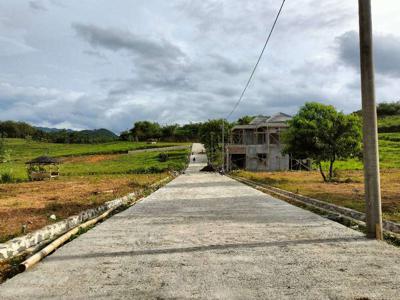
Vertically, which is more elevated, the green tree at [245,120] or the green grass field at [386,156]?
the green tree at [245,120]

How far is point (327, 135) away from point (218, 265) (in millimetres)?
26876

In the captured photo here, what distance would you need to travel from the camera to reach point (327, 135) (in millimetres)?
31656

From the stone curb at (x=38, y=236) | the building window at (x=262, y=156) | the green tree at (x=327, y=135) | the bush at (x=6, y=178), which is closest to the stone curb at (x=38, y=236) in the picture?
the stone curb at (x=38, y=236)

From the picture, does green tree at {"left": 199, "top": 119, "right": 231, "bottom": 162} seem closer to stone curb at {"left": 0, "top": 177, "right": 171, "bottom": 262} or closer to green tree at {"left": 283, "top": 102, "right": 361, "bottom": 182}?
green tree at {"left": 283, "top": 102, "right": 361, "bottom": 182}

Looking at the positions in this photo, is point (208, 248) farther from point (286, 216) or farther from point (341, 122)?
point (341, 122)

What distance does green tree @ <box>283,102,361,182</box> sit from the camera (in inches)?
1248

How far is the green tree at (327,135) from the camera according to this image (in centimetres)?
3169

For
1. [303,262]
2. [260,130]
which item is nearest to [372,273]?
[303,262]

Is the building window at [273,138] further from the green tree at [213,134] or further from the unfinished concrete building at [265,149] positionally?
the green tree at [213,134]

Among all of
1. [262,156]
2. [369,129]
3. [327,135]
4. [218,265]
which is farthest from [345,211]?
[262,156]

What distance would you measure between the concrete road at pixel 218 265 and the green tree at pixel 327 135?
2171cm

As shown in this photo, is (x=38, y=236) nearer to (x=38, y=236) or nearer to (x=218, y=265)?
(x=38, y=236)

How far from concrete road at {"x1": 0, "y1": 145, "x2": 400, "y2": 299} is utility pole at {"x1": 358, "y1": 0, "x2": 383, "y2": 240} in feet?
1.67

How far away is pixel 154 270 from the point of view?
21.0ft
